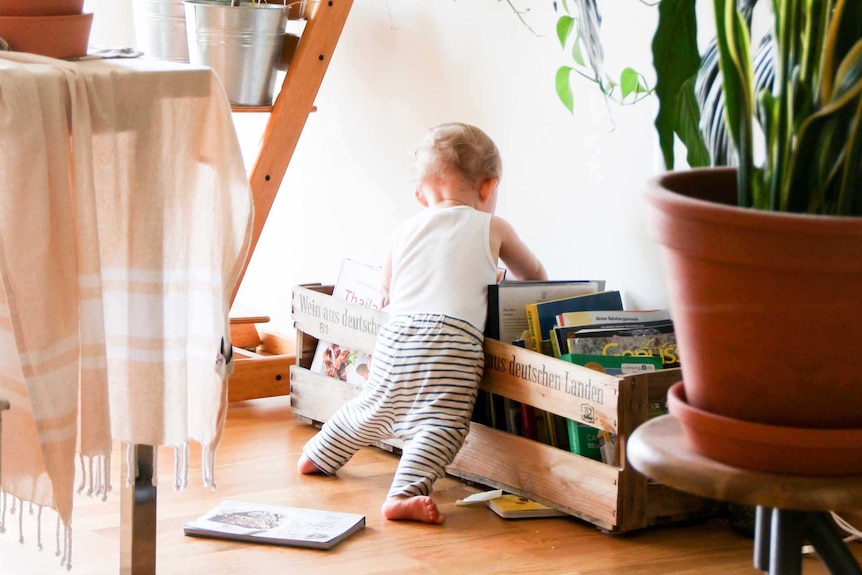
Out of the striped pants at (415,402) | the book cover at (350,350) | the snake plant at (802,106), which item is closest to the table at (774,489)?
the snake plant at (802,106)

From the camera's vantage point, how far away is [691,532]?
73.9 inches

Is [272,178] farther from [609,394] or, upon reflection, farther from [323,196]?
[609,394]

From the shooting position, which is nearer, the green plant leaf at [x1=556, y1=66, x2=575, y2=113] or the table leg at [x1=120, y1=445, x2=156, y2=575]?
the table leg at [x1=120, y1=445, x2=156, y2=575]

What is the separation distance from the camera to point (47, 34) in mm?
1413

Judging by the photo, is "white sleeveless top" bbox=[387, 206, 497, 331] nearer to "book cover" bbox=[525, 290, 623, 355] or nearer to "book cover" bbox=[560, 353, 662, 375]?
"book cover" bbox=[525, 290, 623, 355]

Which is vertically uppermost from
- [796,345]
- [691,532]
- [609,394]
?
[796,345]

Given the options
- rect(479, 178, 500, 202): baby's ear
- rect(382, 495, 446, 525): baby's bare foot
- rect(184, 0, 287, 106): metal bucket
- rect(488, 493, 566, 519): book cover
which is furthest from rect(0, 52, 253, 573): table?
rect(184, 0, 287, 106): metal bucket

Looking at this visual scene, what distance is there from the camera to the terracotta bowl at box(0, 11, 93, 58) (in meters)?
1.39

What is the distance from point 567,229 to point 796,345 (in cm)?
159

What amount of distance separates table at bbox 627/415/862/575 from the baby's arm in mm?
1397

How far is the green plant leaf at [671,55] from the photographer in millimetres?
802

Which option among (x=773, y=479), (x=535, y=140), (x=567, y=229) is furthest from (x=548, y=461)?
(x=773, y=479)

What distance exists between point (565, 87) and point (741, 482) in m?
1.61

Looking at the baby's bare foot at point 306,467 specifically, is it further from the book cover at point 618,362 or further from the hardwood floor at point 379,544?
the book cover at point 618,362
